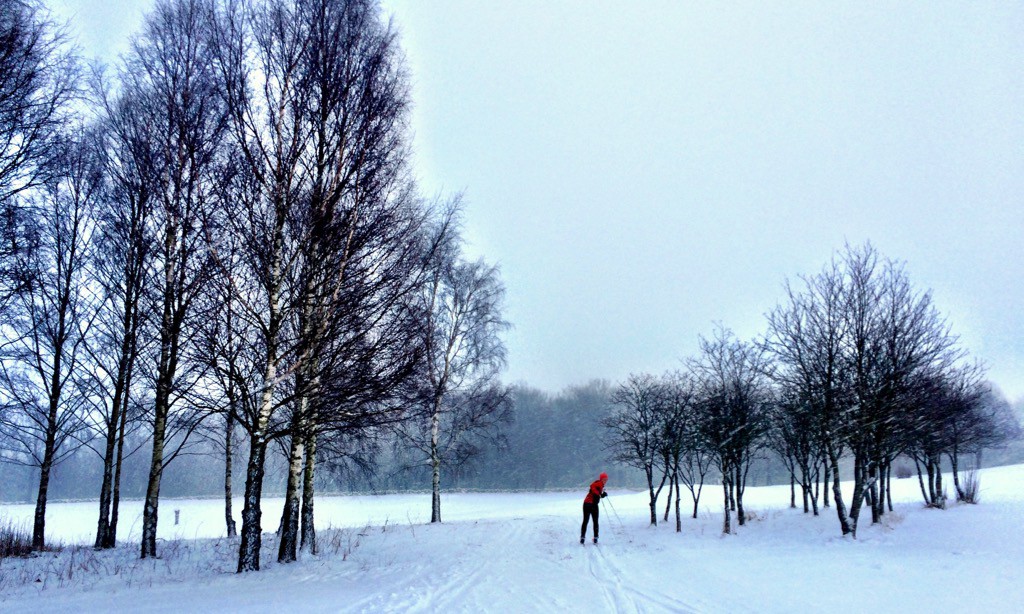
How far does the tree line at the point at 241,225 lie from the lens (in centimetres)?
788

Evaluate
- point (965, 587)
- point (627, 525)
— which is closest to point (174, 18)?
point (965, 587)

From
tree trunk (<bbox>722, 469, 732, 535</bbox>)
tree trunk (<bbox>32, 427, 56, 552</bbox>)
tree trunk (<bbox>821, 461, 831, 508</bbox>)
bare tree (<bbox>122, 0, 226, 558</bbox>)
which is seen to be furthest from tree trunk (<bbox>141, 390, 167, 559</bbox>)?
tree trunk (<bbox>821, 461, 831, 508</bbox>)

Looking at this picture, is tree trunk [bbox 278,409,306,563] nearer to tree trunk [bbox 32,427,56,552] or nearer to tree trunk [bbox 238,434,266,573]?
tree trunk [bbox 238,434,266,573]

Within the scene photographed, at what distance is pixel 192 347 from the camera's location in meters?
7.88

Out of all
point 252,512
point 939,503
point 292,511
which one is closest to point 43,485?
point 292,511

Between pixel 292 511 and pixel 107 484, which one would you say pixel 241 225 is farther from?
pixel 107 484

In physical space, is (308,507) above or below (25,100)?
below

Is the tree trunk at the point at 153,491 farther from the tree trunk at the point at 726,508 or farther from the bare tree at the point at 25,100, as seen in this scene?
the tree trunk at the point at 726,508

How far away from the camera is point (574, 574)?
9.05m

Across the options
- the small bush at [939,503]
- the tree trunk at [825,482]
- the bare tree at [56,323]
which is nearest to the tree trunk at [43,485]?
the bare tree at [56,323]

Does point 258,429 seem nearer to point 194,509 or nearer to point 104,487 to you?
point 104,487

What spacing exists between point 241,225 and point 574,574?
7.94 metres

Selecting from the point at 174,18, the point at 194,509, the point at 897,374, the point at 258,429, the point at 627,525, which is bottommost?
the point at 194,509

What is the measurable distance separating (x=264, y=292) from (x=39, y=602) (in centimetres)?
473
